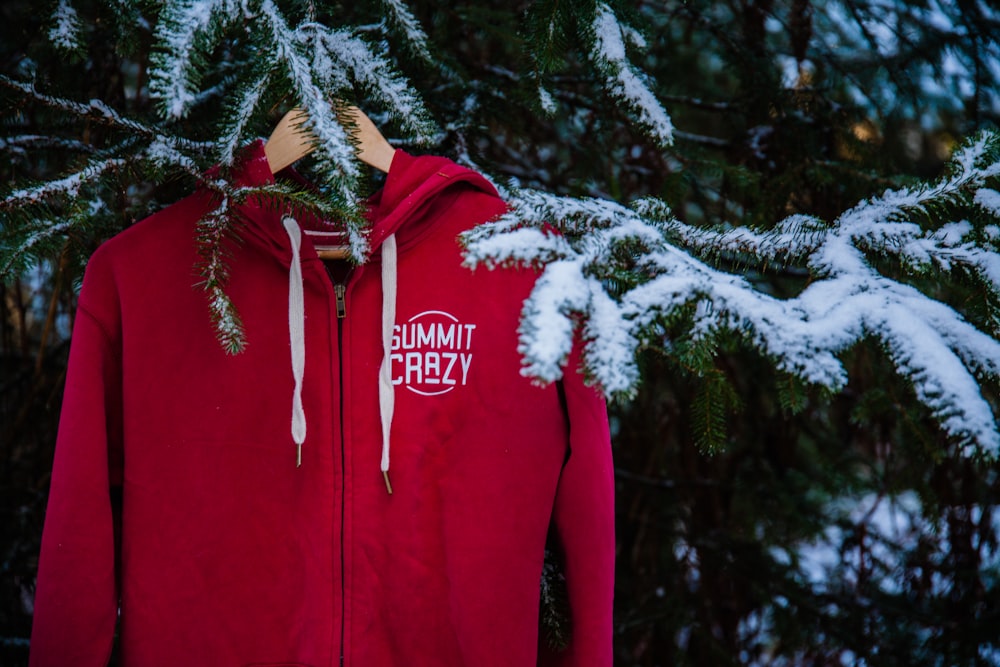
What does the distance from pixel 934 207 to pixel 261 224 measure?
3.74 ft

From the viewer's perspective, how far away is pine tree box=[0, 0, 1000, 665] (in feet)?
2.87

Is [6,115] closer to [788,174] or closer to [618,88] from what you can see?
[618,88]

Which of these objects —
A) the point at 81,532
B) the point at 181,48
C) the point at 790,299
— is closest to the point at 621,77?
the point at 790,299

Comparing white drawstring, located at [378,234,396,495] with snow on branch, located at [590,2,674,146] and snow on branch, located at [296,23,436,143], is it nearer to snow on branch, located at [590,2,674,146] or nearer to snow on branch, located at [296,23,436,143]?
snow on branch, located at [296,23,436,143]

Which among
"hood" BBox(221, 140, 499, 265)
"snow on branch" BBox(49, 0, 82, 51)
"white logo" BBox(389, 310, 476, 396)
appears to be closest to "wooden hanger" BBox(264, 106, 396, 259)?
"hood" BBox(221, 140, 499, 265)

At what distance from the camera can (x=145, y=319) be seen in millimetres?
1219

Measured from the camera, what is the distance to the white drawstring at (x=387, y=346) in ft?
3.90

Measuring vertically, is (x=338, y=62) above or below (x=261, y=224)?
above

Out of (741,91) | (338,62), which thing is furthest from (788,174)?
(338,62)

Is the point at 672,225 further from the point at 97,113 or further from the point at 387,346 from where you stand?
the point at 97,113

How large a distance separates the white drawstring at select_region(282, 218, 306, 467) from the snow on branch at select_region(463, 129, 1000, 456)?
433mm

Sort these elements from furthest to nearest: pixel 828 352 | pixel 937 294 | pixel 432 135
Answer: pixel 937 294, pixel 432 135, pixel 828 352


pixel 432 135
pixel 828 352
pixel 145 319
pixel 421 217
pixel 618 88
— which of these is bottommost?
pixel 828 352

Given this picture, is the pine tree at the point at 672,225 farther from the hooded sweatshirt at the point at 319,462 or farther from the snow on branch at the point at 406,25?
the hooded sweatshirt at the point at 319,462
